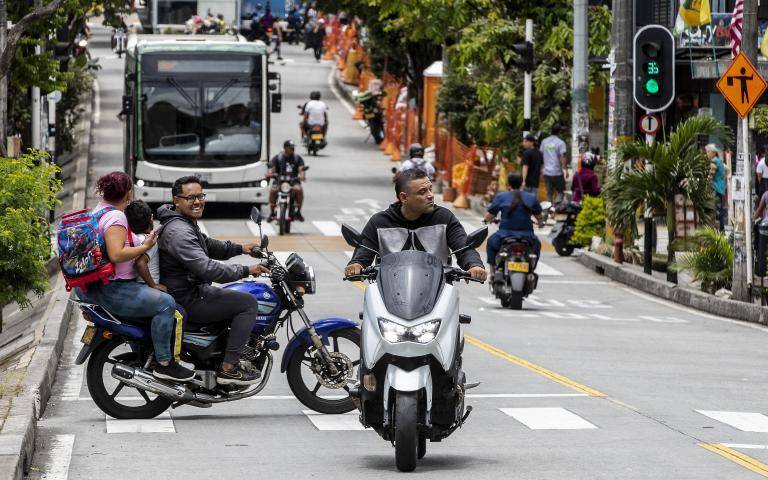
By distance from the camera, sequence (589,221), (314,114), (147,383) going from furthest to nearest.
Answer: (314,114) → (589,221) → (147,383)

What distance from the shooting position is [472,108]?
1633 inches

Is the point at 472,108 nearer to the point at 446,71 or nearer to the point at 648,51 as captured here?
the point at 446,71

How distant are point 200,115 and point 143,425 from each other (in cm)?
2313

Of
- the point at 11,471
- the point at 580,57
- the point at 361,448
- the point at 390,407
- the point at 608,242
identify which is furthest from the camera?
the point at 580,57

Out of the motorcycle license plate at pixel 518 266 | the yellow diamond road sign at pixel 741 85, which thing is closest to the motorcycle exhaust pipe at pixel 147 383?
the motorcycle license plate at pixel 518 266

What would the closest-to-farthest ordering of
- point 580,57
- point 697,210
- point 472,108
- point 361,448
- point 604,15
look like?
point 361,448
point 697,210
point 580,57
point 604,15
point 472,108

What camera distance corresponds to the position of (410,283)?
962 centimetres

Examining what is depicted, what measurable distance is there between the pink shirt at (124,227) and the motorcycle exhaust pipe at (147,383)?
0.61 m

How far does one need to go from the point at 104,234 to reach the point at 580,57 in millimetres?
22191

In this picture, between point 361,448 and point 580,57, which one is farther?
point 580,57

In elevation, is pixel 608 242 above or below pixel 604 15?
below

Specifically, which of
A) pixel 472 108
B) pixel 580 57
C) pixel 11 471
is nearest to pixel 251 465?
pixel 11 471

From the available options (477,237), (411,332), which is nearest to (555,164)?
(477,237)

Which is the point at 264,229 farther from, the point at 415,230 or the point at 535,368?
the point at 415,230
